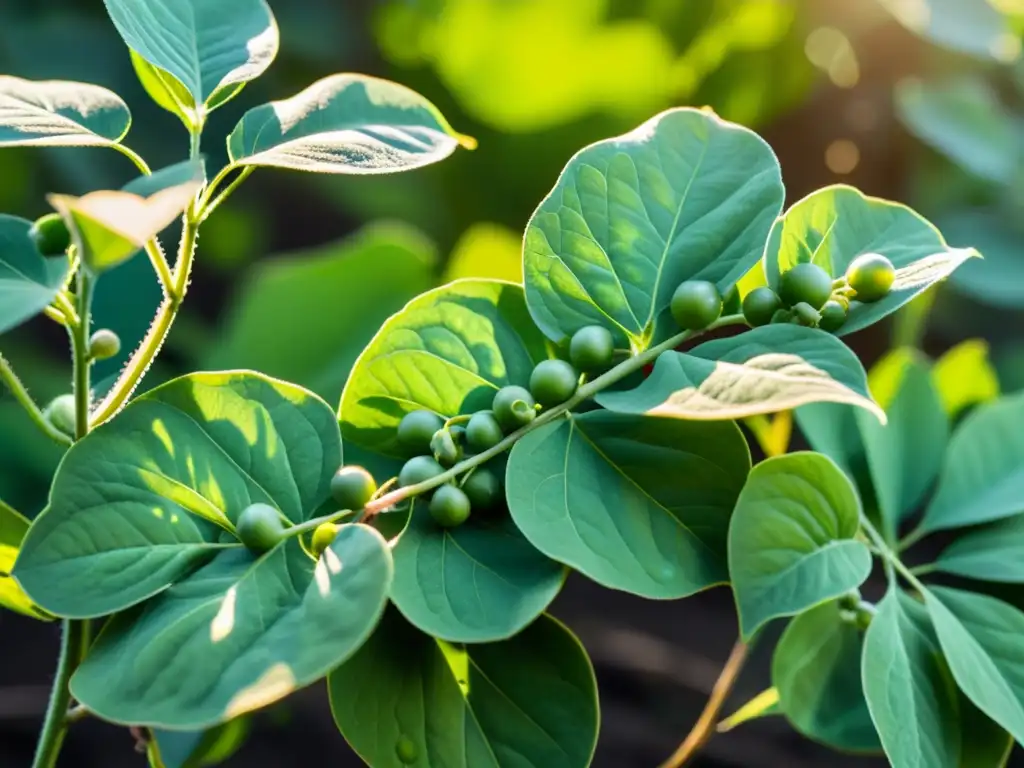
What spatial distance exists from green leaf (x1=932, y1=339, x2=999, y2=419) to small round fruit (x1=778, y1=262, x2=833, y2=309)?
23 cm

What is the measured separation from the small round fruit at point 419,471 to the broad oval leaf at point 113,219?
0.29 feet

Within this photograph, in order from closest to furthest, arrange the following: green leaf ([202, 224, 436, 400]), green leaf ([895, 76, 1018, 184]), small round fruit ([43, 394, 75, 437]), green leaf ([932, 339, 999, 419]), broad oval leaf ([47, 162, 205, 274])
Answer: broad oval leaf ([47, 162, 205, 274])
small round fruit ([43, 394, 75, 437])
green leaf ([932, 339, 999, 419])
green leaf ([202, 224, 436, 400])
green leaf ([895, 76, 1018, 184])

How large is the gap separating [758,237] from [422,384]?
0.10m

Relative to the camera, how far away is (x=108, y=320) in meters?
0.34

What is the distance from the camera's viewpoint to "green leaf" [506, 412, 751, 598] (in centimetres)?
24

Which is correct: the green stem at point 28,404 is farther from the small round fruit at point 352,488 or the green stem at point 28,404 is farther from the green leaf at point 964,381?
the green leaf at point 964,381

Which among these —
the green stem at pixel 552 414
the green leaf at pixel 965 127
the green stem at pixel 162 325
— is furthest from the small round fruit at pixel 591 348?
the green leaf at pixel 965 127

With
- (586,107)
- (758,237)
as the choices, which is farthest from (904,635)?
(586,107)

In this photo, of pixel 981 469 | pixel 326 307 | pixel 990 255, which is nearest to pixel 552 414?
pixel 981 469

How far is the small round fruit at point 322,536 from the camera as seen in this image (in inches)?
9.6

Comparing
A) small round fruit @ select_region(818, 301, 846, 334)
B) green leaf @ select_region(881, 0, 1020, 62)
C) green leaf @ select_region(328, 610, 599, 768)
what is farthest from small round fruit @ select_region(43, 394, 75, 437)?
green leaf @ select_region(881, 0, 1020, 62)

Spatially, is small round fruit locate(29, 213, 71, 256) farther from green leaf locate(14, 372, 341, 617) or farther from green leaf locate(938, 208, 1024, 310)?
green leaf locate(938, 208, 1024, 310)

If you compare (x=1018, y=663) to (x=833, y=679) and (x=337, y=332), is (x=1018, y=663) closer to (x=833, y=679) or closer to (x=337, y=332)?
(x=833, y=679)

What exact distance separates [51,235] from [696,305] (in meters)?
0.16
